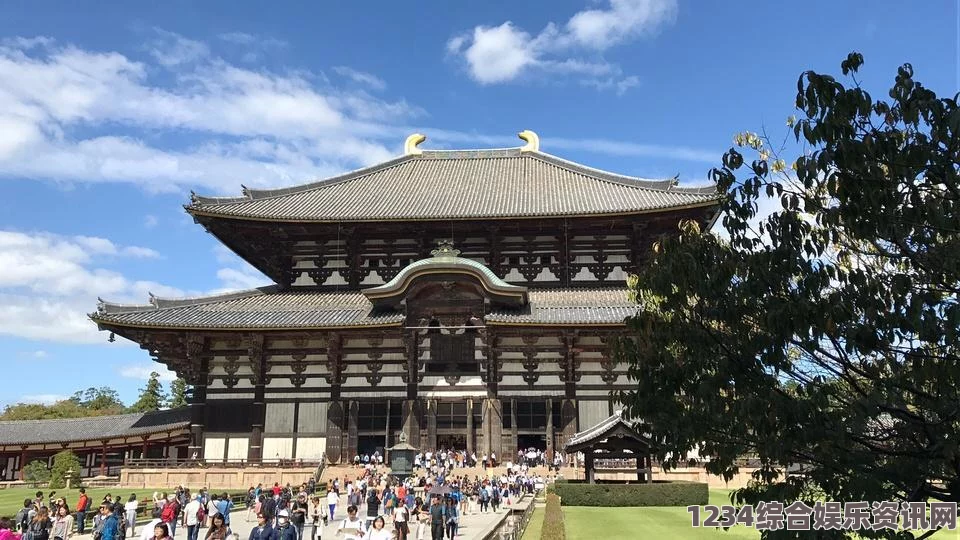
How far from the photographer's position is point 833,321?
265 inches

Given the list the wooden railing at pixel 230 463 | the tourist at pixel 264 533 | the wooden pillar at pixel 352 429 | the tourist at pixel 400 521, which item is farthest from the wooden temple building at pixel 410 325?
the tourist at pixel 264 533

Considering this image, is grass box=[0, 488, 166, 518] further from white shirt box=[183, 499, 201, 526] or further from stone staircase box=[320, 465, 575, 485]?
white shirt box=[183, 499, 201, 526]

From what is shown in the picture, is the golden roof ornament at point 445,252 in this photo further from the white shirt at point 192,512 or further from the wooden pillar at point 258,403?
the white shirt at point 192,512

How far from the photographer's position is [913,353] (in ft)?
22.2

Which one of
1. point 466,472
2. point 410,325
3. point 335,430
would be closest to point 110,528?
point 466,472

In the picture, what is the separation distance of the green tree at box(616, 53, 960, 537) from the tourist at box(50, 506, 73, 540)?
50.7 ft

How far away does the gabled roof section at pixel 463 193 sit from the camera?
1476 inches

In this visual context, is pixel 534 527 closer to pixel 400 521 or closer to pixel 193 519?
pixel 400 521

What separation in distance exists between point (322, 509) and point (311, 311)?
585 inches

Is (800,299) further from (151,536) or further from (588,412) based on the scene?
(588,412)

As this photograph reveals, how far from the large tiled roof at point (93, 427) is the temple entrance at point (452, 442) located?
46.0ft

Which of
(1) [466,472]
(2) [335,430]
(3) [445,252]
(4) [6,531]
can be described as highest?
(3) [445,252]

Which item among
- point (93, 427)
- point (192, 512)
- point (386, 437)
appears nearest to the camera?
point (192, 512)

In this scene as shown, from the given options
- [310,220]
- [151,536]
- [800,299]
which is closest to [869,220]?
[800,299]
